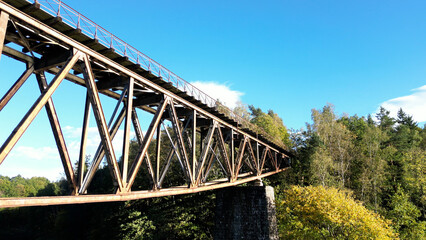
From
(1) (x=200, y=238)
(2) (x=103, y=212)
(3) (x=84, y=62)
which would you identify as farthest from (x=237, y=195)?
(2) (x=103, y=212)

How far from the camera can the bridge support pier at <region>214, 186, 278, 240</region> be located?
2222 cm

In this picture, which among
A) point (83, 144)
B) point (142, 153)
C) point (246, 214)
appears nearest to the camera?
point (83, 144)

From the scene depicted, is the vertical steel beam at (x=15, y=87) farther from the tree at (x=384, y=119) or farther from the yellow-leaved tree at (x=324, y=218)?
the tree at (x=384, y=119)

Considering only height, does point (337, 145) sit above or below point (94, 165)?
above

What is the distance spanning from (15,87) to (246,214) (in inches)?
791

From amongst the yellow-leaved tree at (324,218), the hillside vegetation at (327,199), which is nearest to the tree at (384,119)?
the hillside vegetation at (327,199)

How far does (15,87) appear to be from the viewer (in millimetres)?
8031

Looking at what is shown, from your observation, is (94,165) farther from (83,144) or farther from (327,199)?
(327,199)

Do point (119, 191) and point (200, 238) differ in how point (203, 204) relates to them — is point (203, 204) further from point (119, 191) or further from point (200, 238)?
point (119, 191)

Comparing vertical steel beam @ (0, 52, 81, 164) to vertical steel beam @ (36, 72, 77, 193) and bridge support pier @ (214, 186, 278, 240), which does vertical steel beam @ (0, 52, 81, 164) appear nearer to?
vertical steel beam @ (36, 72, 77, 193)

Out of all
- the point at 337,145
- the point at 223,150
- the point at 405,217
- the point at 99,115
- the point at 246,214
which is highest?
the point at 337,145

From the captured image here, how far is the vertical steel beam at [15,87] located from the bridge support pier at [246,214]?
750 inches

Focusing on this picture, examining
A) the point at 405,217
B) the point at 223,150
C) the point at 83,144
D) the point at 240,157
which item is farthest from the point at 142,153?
the point at 405,217

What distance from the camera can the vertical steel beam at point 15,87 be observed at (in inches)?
301
